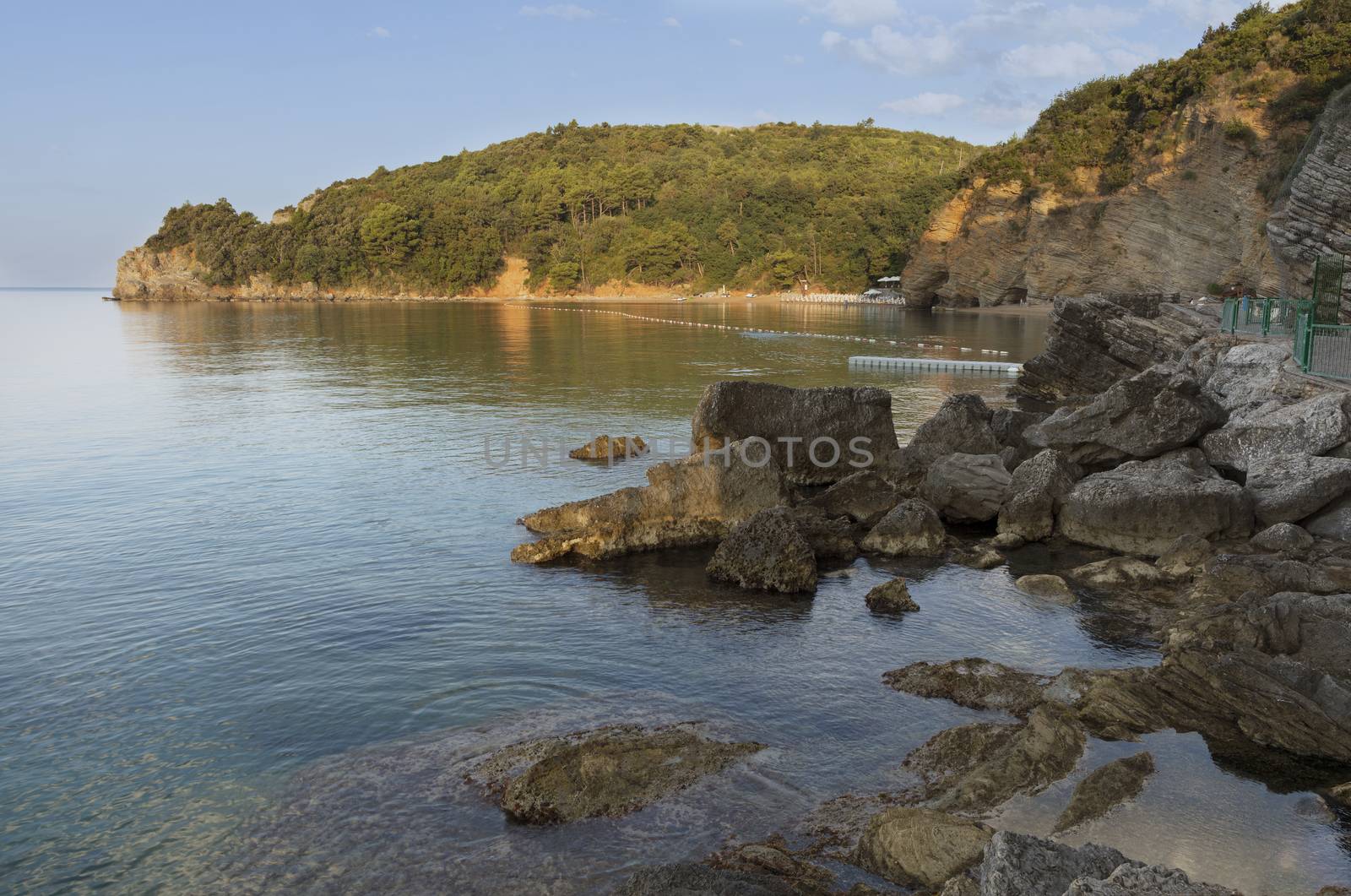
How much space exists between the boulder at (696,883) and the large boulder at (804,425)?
13.3m

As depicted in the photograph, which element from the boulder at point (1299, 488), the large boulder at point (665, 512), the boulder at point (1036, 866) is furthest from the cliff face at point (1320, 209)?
the boulder at point (1036, 866)

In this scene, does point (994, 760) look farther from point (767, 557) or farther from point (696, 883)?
point (767, 557)

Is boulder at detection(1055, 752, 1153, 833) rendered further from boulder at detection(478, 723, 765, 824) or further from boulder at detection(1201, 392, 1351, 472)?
boulder at detection(1201, 392, 1351, 472)

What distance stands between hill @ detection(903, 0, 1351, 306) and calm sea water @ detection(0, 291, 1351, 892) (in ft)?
130

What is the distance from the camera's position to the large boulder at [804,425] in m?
20.3

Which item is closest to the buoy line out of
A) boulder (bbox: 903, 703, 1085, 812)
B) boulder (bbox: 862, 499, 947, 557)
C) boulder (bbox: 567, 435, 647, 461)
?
boulder (bbox: 567, 435, 647, 461)

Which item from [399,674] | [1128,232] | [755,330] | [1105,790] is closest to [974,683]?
[1105,790]

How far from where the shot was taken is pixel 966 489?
61.5 ft

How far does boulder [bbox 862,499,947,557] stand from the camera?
1695 cm

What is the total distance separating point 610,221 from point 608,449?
123m

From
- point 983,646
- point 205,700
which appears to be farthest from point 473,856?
point 983,646

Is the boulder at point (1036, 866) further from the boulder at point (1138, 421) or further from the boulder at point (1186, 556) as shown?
the boulder at point (1138, 421)

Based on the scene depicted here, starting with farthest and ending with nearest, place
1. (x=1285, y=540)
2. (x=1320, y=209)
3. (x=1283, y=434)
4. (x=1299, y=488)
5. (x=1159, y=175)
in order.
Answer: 1. (x=1159, y=175)
2. (x=1320, y=209)
3. (x=1283, y=434)
4. (x=1299, y=488)
5. (x=1285, y=540)

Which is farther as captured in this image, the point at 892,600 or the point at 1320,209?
the point at 1320,209
